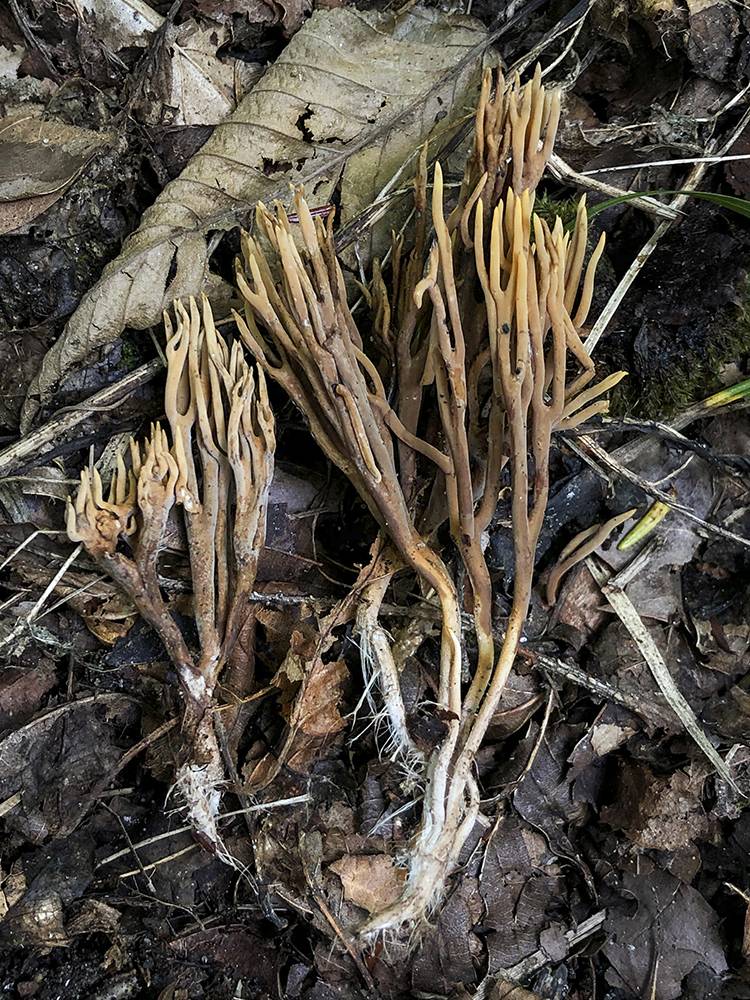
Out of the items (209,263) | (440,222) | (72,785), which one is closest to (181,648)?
(72,785)

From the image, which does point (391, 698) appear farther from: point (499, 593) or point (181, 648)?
point (181, 648)

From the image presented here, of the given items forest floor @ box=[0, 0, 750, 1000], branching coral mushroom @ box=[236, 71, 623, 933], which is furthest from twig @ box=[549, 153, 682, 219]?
branching coral mushroom @ box=[236, 71, 623, 933]

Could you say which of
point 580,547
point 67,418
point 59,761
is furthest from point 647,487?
point 59,761

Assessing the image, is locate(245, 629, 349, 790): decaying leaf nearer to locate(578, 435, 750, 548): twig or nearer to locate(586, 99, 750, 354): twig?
locate(578, 435, 750, 548): twig

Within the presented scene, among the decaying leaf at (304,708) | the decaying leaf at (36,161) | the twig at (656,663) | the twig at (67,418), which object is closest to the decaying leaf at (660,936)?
the twig at (656,663)

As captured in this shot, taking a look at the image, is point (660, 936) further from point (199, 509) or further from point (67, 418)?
point (67, 418)

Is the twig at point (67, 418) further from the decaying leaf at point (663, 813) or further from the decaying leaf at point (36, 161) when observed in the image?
the decaying leaf at point (663, 813)
